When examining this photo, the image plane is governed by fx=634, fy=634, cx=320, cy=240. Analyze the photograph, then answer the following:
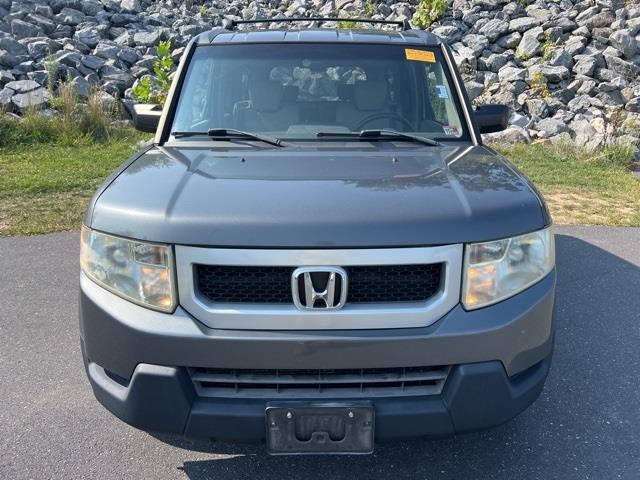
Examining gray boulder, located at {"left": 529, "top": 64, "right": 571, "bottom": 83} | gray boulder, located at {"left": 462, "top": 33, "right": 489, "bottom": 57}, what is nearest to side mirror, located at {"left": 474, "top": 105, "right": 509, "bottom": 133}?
gray boulder, located at {"left": 529, "top": 64, "right": 571, "bottom": 83}

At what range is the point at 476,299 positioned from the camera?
7.77ft

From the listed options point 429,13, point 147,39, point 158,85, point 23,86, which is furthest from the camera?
point 429,13

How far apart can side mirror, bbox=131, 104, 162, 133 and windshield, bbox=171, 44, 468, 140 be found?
321mm

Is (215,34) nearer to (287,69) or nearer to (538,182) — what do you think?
(287,69)

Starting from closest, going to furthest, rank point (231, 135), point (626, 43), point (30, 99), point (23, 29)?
point (231, 135), point (30, 99), point (626, 43), point (23, 29)

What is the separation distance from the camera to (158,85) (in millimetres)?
11344

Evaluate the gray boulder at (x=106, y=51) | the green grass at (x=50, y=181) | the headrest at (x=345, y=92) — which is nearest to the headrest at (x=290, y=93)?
the headrest at (x=345, y=92)

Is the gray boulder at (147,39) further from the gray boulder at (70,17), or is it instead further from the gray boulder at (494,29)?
the gray boulder at (494,29)

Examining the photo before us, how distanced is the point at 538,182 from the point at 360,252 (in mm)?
6504

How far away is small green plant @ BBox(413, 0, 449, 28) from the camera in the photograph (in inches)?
542

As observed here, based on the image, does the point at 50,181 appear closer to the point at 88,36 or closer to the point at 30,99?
the point at 30,99

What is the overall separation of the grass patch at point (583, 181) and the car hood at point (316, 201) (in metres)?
4.37

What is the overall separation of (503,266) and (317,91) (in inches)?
69.1

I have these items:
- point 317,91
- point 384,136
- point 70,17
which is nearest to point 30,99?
point 70,17
